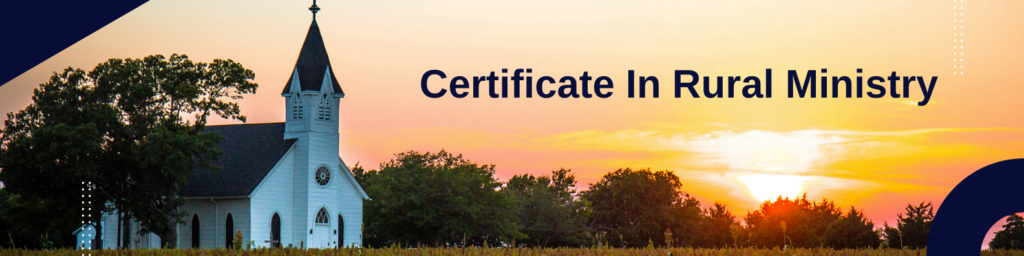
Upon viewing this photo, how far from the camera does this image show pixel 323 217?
5903cm

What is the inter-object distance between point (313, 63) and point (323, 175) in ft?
23.7

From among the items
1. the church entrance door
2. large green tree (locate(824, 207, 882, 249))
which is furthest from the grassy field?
large green tree (locate(824, 207, 882, 249))

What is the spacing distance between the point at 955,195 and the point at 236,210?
1834 inches

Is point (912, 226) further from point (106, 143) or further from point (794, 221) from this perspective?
point (106, 143)

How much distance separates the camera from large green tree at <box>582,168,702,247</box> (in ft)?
287

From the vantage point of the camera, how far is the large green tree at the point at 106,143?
151 feet

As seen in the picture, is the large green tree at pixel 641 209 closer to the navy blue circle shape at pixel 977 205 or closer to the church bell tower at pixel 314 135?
the church bell tower at pixel 314 135

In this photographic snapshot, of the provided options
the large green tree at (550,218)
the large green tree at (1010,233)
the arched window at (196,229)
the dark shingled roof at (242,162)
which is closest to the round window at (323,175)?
the dark shingled roof at (242,162)

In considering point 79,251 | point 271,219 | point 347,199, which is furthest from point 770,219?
point 79,251

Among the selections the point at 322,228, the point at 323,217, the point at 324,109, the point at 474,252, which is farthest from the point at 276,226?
the point at 474,252

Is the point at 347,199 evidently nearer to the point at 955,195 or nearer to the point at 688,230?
the point at 688,230

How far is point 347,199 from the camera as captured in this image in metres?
61.4

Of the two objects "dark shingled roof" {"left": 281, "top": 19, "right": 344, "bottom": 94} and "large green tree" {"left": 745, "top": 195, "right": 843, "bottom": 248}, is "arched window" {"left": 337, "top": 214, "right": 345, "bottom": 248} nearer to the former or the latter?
"dark shingled roof" {"left": 281, "top": 19, "right": 344, "bottom": 94}

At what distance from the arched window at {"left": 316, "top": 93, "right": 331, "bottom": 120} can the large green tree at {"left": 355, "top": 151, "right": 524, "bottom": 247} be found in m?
7.75
